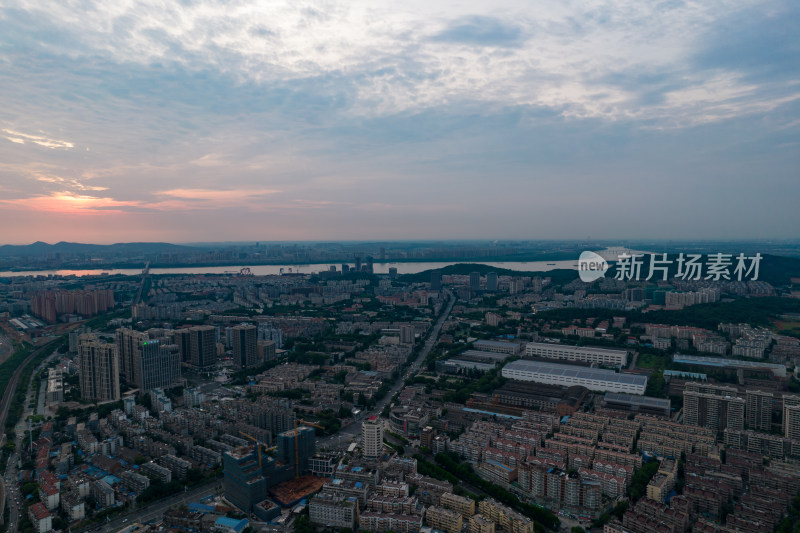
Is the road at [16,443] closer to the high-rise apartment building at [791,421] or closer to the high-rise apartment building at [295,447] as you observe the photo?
the high-rise apartment building at [295,447]

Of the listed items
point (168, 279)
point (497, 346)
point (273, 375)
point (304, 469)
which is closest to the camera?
point (304, 469)

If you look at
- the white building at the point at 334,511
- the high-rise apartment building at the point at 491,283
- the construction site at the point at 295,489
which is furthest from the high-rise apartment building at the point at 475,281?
the white building at the point at 334,511

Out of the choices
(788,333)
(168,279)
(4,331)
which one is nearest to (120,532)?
(4,331)

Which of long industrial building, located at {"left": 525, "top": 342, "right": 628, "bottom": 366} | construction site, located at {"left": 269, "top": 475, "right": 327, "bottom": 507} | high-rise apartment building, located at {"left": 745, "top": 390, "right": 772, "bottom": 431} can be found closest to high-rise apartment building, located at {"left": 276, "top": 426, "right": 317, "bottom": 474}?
construction site, located at {"left": 269, "top": 475, "right": 327, "bottom": 507}

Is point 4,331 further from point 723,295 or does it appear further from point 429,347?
point 723,295

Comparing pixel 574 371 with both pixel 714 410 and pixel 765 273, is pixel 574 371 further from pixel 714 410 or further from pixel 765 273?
pixel 765 273

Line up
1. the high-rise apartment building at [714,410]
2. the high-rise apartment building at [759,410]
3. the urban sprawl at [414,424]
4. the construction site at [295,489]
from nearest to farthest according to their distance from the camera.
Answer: the urban sprawl at [414,424], the construction site at [295,489], the high-rise apartment building at [714,410], the high-rise apartment building at [759,410]

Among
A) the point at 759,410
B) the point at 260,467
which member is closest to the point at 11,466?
the point at 260,467
